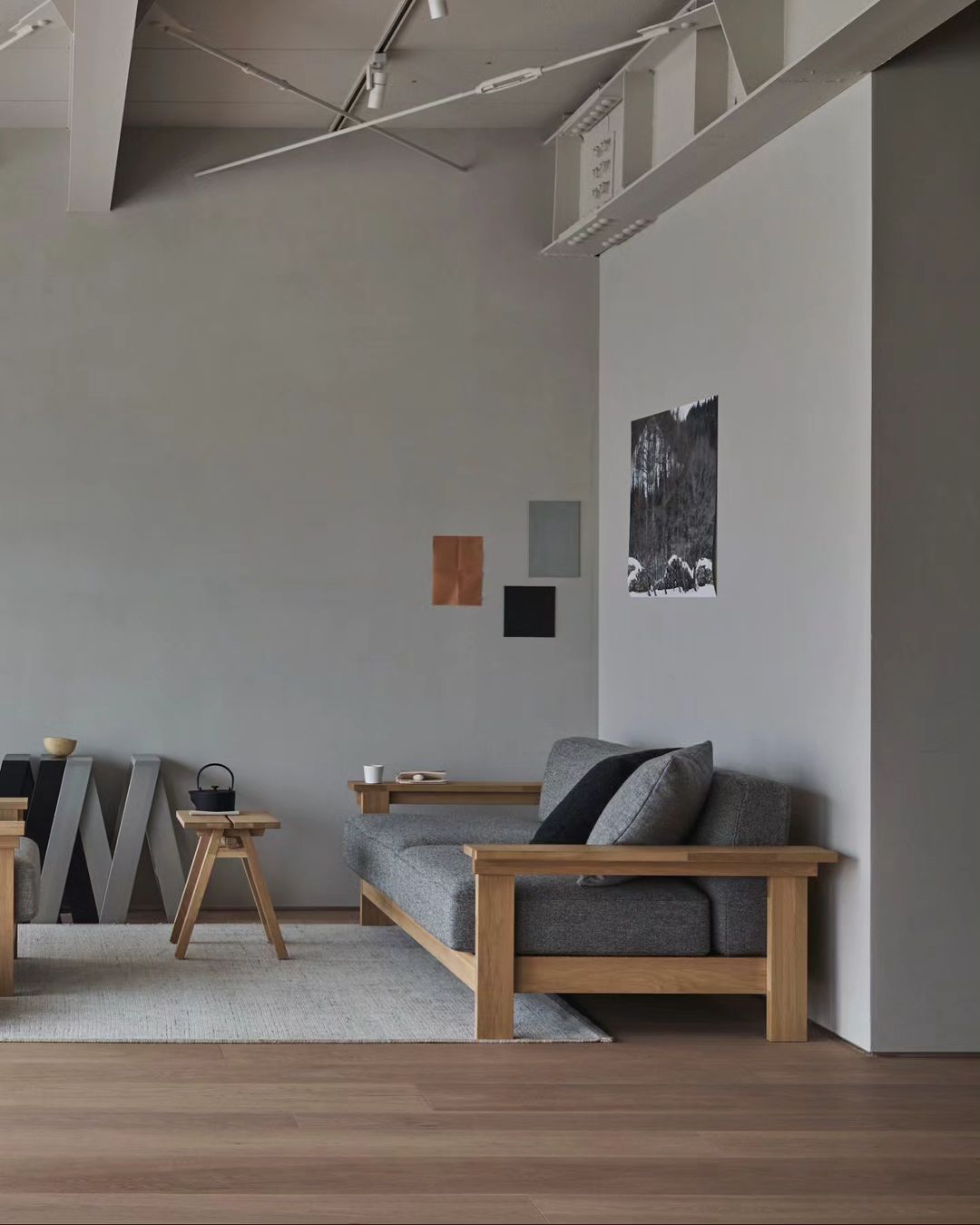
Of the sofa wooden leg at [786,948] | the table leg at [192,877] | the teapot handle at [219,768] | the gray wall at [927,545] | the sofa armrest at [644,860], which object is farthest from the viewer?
the teapot handle at [219,768]

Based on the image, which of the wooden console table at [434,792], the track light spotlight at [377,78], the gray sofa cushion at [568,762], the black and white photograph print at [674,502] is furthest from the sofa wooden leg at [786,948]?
the track light spotlight at [377,78]

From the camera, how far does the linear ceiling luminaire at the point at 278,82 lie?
6.17 metres

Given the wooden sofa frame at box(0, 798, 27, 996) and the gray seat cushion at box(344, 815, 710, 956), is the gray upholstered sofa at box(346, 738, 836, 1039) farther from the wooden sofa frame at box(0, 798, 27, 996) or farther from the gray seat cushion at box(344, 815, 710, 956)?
the wooden sofa frame at box(0, 798, 27, 996)

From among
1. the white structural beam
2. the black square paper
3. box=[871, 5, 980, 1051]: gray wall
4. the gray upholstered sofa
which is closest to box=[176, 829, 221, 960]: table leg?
the gray upholstered sofa

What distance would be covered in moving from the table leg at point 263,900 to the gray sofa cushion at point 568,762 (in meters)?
1.16

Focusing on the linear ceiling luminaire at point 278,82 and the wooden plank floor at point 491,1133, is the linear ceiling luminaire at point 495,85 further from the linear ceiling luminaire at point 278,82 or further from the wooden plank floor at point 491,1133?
the wooden plank floor at point 491,1133

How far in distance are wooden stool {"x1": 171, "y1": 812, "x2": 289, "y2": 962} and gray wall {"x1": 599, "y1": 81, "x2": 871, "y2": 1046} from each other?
1.72 meters

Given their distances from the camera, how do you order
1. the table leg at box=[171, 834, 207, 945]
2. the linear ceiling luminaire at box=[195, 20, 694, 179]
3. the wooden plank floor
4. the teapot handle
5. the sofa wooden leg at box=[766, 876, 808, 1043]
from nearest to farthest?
the wooden plank floor
the sofa wooden leg at box=[766, 876, 808, 1043]
the linear ceiling luminaire at box=[195, 20, 694, 179]
the table leg at box=[171, 834, 207, 945]
the teapot handle

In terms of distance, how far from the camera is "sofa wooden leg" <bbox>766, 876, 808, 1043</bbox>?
16.3 ft

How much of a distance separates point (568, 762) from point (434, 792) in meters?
0.83

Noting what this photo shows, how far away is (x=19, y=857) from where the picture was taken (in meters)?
5.50

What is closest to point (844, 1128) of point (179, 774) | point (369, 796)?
point (369, 796)

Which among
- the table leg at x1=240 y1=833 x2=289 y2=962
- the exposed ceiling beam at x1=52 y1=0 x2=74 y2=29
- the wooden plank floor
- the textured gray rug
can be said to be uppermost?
the exposed ceiling beam at x1=52 y1=0 x2=74 y2=29

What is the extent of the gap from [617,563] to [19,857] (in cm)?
302
